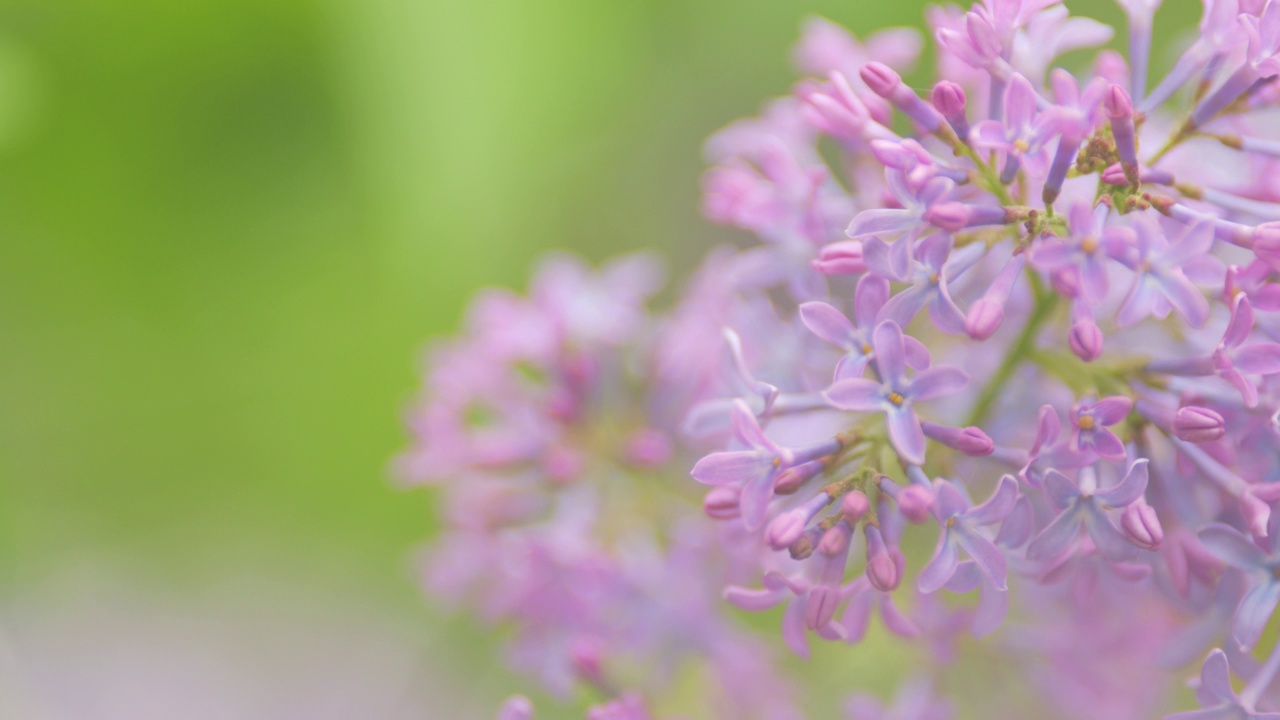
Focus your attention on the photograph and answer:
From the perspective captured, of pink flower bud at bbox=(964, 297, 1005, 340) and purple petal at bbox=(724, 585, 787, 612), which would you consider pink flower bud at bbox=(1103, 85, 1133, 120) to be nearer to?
pink flower bud at bbox=(964, 297, 1005, 340)

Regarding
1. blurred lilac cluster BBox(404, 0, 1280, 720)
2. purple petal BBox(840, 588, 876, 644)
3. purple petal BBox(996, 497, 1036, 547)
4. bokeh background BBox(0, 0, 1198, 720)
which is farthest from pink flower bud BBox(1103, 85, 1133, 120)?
bokeh background BBox(0, 0, 1198, 720)

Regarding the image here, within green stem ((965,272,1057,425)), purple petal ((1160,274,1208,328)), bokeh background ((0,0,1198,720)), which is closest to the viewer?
purple petal ((1160,274,1208,328))

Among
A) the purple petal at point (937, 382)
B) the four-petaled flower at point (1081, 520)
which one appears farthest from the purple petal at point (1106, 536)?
the purple petal at point (937, 382)

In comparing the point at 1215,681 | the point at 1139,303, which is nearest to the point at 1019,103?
the point at 1139,303

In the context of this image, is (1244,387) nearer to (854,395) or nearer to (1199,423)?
(1199,423)

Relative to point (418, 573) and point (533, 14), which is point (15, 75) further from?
point (418, 573)

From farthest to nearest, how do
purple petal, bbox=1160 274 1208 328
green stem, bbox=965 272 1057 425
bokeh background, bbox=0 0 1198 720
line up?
bokeh background, bbox=0 0 1198 720 < green stem, bbox=965 272 1057 425 < purple petal, bbox=1160 274 1208 328

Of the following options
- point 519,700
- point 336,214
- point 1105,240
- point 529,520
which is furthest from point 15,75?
point 1105,240

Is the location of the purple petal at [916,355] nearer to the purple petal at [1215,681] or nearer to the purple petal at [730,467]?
the purple petal at [730,467]
